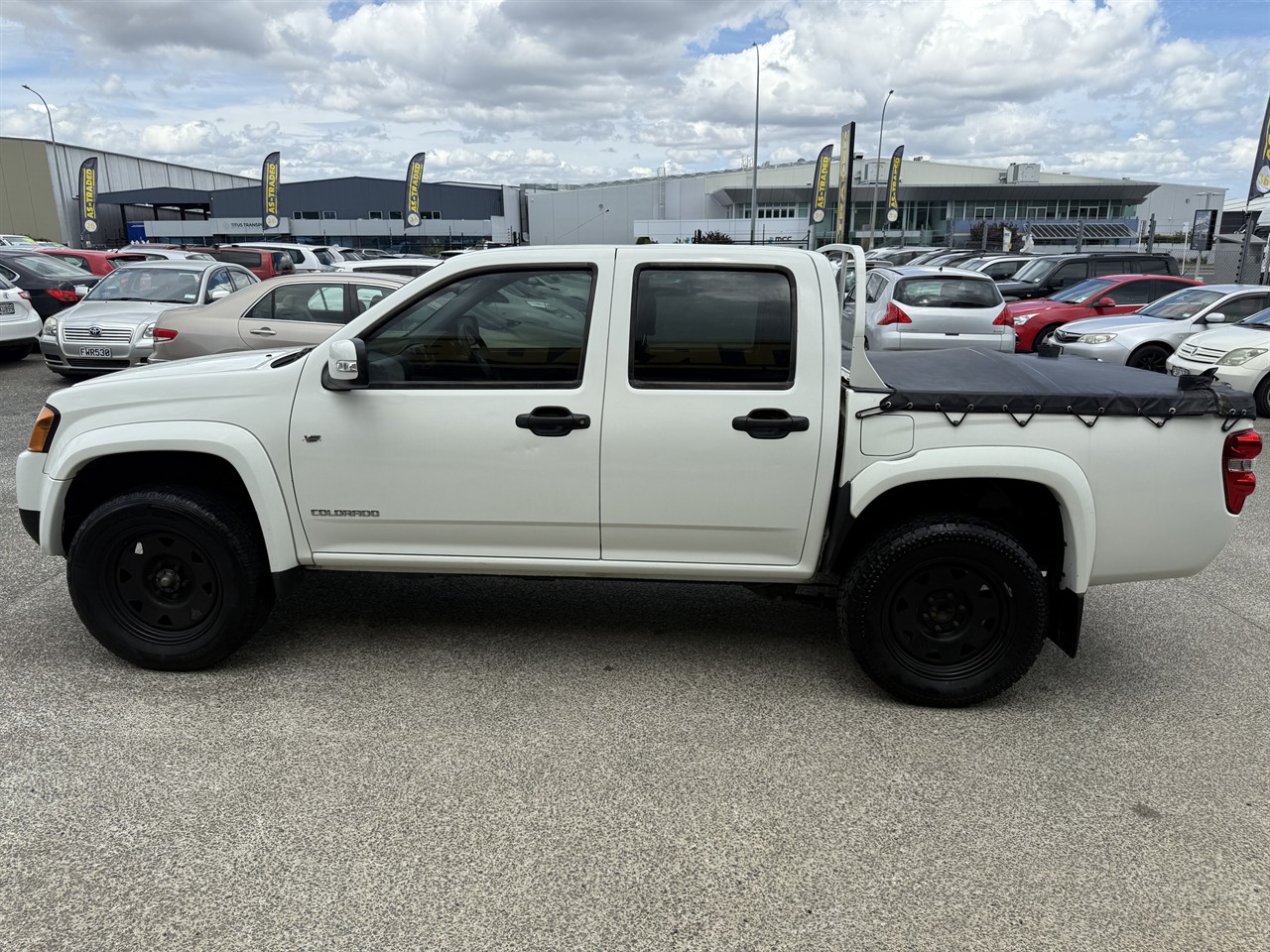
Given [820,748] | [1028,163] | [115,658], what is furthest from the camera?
[1028,163]

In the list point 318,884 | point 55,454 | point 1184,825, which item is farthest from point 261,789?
point 1184,825

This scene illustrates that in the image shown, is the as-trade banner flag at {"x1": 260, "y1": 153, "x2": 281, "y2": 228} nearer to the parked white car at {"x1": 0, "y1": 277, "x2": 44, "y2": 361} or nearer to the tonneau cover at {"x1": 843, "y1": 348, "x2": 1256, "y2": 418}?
the parked white car at {"x1": 0, "y1": 277, "x2": 44, "y2": 361}

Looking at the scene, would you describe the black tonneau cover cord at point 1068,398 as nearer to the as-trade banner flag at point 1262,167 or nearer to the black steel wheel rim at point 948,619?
the black steel wheel rim at point 948,619

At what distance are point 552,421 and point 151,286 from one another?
435 inches

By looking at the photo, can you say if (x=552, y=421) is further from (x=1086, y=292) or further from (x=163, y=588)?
(x=1086, y=292)

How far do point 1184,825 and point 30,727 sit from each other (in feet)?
13.8

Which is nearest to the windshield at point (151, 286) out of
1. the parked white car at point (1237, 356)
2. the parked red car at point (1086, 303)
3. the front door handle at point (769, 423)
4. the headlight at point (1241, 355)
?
the front door handle at point (769, 423)

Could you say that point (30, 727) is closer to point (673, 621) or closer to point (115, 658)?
point (115, 658)

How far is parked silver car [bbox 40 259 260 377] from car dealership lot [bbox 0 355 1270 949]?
757 cm

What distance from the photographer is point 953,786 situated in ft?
10.9

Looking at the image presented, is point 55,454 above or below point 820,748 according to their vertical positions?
above

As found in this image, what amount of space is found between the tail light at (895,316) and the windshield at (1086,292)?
5470 millimetres

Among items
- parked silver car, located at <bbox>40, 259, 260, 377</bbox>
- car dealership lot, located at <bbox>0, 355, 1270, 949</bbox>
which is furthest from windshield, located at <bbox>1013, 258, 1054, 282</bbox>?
car dealership lot, located at <bbox>0, 355, 1270, 949</bbox>

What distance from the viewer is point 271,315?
383 inches
